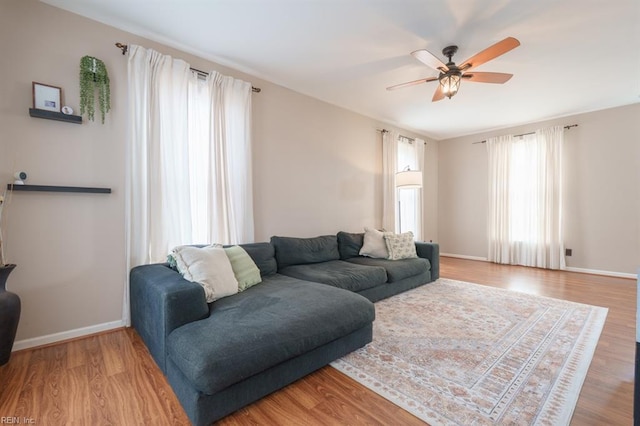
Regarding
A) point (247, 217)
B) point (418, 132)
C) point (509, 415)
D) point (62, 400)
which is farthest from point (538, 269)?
point (62, 400)

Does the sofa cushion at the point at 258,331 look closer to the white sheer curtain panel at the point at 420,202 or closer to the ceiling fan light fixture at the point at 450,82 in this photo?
the ceiling fan light fixture at the point at 450,82

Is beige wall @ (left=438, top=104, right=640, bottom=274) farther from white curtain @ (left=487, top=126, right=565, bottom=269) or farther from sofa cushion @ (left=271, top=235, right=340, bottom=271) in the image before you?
sofa cushion @ (left=271, top=235, right=340, bottom=271)

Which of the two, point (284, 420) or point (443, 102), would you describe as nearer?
point (284, 420)

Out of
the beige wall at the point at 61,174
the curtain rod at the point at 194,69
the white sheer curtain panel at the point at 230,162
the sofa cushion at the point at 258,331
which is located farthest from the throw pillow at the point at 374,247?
the beige wall at the point at 61,174

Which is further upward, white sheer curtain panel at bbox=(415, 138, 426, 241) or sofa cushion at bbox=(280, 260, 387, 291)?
white sheer curtain panel at bbox=(415, 138, 426, 241)

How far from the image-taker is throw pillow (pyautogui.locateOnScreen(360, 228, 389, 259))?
395cm

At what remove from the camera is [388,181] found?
5.14 m

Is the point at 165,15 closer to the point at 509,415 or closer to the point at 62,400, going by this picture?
the point at 62,400

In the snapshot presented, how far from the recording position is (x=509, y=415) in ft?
4.79

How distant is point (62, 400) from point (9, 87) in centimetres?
225

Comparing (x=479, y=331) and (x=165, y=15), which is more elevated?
(x=165, y=15)

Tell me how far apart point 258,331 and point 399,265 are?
246 cm

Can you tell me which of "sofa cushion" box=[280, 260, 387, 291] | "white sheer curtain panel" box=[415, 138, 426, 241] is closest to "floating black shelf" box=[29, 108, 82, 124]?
"sofa cushion" box=[280, 260, 387, 291]

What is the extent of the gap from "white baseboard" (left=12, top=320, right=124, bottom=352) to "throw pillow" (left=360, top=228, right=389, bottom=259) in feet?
9.62
